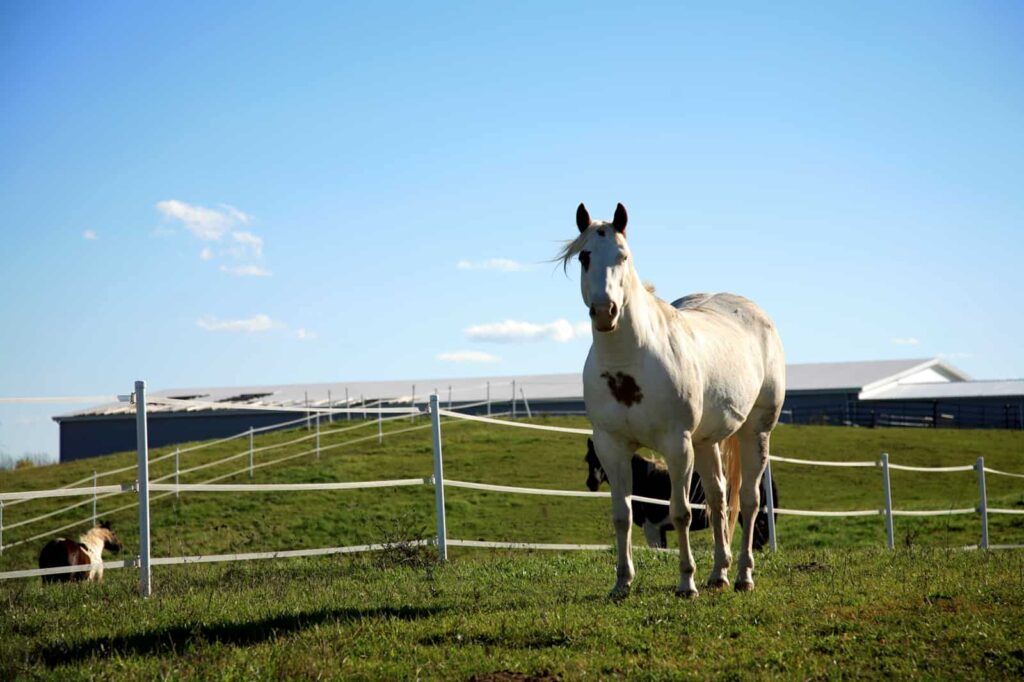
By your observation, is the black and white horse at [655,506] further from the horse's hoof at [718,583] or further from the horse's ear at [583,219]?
the horse's ear at [583,219]

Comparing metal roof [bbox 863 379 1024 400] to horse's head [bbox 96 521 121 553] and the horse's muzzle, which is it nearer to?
horse's head [bbox 96 521 121 553]

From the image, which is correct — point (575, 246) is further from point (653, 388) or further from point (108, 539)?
point (108, 539)

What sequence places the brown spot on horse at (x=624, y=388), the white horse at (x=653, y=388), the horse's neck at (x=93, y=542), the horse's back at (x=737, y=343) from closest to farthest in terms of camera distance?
the white horse at (x=653, y=388) → the brown spot on horse at (x=624, y=388) → the horse's back at (x=737, y=343) → the horse's neck at (x=93, y=542)

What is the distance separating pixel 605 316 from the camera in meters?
6.17

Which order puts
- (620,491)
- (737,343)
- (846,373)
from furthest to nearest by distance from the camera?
(846,373)
(737,343)
(620,491)

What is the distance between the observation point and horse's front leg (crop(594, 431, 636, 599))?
6820 millimetres

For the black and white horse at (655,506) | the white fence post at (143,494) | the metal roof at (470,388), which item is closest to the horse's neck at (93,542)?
the white fence post at (143,494)

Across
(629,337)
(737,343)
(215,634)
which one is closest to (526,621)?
(215,634)

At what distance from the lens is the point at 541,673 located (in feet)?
15.4

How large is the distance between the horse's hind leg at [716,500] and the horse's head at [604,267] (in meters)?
1.69

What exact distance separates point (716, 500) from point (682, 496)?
96 centimetres

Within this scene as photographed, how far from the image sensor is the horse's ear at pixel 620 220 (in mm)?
6566

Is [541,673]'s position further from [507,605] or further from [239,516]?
[239,516]

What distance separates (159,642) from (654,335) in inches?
144
